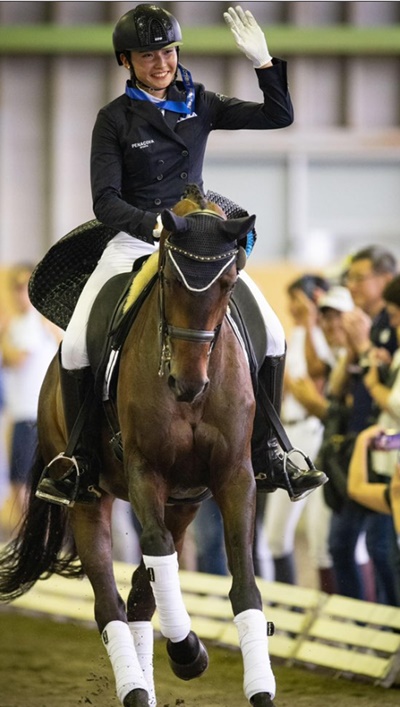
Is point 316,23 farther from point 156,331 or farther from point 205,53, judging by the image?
point 156,331

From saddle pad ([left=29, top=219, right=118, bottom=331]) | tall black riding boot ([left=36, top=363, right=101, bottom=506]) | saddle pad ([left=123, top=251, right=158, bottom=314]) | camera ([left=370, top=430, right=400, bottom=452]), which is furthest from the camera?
camera ([left=370, top=430, right=400, bottom=452])

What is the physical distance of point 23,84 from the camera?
14.1 metres

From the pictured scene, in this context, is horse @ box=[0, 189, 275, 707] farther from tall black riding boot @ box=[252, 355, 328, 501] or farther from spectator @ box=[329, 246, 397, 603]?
spectator @ box=[329, 246, 397, 603]

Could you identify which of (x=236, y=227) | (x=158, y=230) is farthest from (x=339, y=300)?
(x=236, y=227)

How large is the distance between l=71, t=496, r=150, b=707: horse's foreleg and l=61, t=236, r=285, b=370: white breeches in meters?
0.71

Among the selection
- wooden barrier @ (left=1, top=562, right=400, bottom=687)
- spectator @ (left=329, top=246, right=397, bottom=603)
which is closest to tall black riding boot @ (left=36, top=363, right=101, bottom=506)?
wooden barrier @ (left=1, top=562, right=400, bottom=687)

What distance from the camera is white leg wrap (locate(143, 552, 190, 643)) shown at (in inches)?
188

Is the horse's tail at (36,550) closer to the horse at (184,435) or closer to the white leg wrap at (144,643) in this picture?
the white leg wrap at (144,643)

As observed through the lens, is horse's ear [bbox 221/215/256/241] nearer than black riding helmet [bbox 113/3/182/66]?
Yes

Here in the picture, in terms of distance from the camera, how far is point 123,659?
5.15 meters

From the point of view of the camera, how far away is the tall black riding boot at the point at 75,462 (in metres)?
5.48

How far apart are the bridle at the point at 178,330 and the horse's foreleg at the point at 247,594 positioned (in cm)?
58

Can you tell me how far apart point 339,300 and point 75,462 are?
3246 millimetres

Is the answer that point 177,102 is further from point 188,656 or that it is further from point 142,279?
point 188,656
